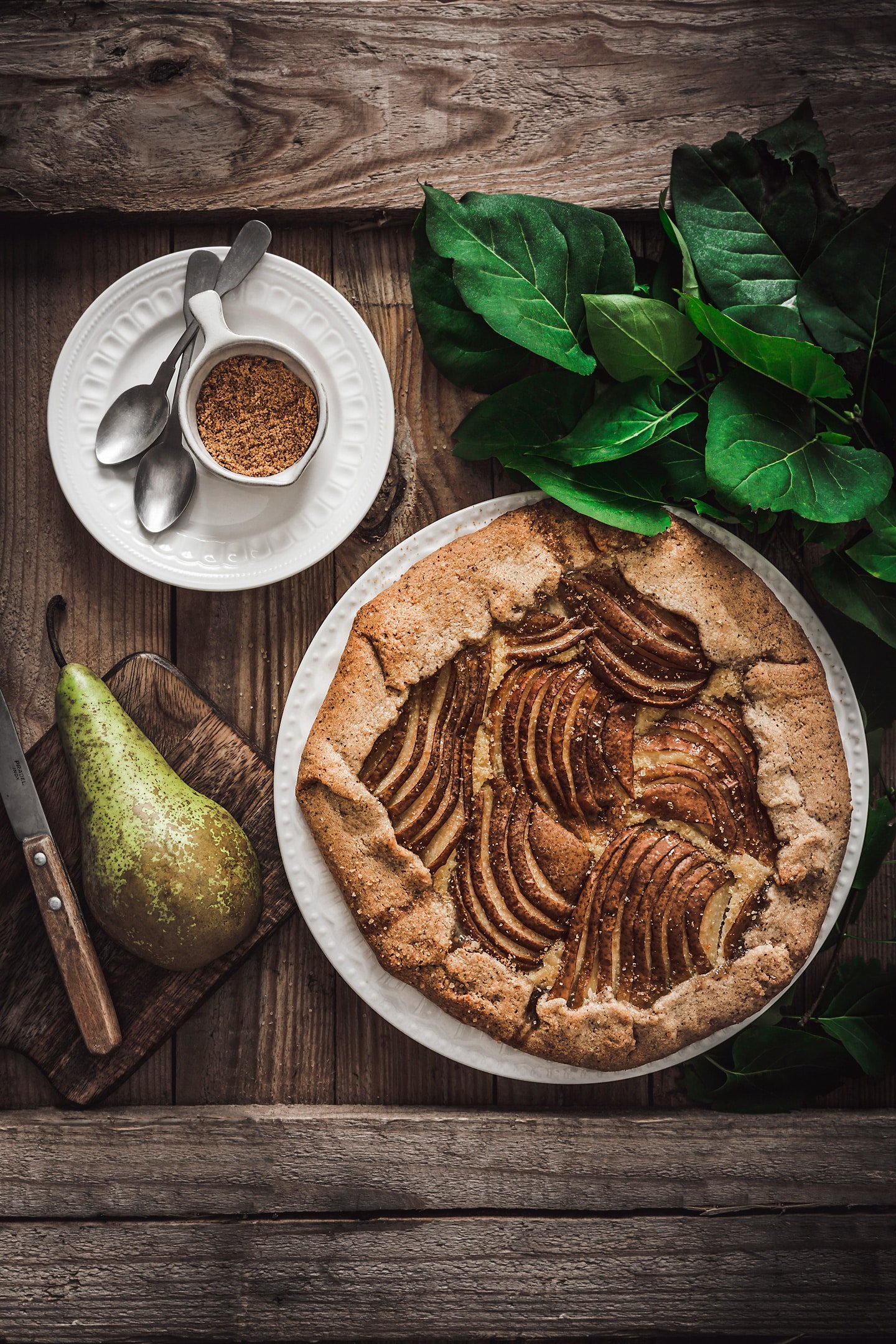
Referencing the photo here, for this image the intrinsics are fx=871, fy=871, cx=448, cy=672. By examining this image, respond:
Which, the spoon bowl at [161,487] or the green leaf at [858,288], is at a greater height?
the green leaf at [858,288]

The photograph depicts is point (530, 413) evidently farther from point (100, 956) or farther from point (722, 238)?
point (100, 956)

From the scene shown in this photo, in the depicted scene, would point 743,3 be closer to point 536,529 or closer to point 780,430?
point 780,430

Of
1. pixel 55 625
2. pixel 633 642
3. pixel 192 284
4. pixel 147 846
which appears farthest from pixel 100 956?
pixel 192 284

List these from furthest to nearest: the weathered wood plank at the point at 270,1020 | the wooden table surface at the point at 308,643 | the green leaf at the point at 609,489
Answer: the weathered wood plank at the point at 270,1020 < the wooden table surface at the point at 308,643 < the green leaf at the point at 609,489

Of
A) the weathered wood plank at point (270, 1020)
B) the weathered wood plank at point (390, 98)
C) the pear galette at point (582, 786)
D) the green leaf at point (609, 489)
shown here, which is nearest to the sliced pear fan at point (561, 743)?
the pear galette at point (582, 786)

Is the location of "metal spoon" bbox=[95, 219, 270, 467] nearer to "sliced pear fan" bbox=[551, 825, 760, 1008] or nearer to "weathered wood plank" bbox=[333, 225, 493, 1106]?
"weathered wood plank" bbox=[333, 225, 493, 1106]

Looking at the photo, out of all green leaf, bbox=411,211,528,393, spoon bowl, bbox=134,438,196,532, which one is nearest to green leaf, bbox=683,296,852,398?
green leaf, bbox=411,211,528,393

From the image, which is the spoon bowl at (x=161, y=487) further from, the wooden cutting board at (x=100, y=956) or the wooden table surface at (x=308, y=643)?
the wooden cutting board at (x=100, y=956)
